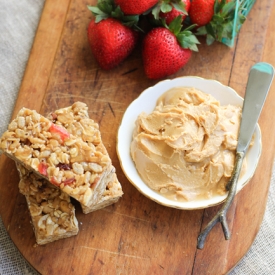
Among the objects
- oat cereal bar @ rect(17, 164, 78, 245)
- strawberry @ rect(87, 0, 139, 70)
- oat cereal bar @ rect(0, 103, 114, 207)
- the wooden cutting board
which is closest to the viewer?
oat cereal bar @ rect(0, 103, 114, 207)

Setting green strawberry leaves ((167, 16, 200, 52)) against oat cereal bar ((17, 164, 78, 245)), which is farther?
green strawberry leaves ((167, 16, 200, 52))

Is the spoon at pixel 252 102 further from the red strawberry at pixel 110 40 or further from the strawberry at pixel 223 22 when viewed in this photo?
the red strawberry at pixel 110 40

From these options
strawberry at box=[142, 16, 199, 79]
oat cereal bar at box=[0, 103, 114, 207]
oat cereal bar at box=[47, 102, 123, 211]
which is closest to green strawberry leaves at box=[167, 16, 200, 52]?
strawberry at box=[142, 16, 199, 79]

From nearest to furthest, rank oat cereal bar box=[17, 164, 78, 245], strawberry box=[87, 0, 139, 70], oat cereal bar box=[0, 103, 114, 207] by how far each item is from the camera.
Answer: oat cereal bar box=[0, 103, 114, 207] → oat cereal bar box=[17, 164, 78, 245] → strawberry box=[87, 0, 139, 70]

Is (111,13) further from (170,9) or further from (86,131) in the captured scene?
(86,131)

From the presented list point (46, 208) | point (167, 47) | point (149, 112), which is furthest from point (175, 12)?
point (46, 208)

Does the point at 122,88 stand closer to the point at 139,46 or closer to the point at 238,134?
the point at 139,46

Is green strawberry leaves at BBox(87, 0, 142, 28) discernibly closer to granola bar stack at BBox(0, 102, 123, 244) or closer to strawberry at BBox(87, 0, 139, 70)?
strawberry at BBox(87, 0, 139, 70)
